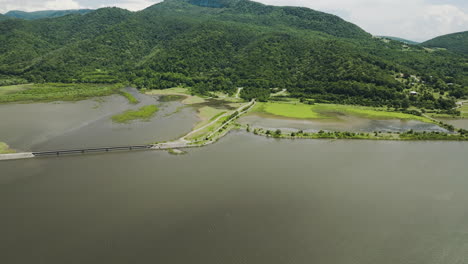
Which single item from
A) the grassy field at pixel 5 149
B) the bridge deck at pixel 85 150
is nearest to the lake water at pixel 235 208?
the bridge deck at pixel 85 150

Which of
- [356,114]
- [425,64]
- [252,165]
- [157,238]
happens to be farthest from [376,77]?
[157,238]

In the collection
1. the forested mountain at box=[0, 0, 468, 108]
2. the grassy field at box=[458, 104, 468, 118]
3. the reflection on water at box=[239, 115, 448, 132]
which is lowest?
the reflection on water at box=[239, 115, 448, 132]

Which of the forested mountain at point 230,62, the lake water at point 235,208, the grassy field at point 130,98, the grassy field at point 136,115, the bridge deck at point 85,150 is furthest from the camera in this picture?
the forested mountain at point 230,62

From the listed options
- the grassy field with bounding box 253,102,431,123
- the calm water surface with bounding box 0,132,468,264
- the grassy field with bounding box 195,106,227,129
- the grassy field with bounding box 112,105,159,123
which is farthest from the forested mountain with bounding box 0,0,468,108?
the calm water surface with bounding box 0,132,468,264

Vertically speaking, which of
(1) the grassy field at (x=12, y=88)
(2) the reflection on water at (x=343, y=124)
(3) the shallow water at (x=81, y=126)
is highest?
(1) the grassy field at (x=12, y=88)

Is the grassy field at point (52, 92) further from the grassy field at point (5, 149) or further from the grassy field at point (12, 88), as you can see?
the grassy field at point (5, 149)

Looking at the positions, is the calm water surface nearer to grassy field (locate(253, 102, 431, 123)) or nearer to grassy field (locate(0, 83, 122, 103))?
grassy field (locate(253, 102, 431, 123))

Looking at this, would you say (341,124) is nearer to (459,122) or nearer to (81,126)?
(459,122)

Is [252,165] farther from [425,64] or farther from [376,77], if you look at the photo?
[425,64]
